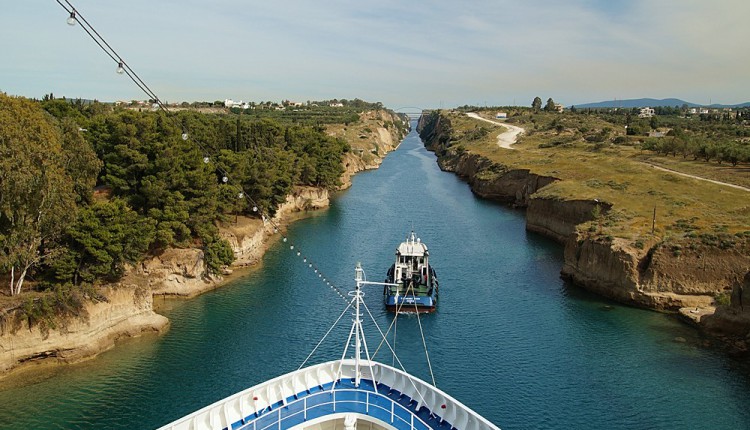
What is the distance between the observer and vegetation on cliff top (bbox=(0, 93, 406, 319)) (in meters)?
34.1

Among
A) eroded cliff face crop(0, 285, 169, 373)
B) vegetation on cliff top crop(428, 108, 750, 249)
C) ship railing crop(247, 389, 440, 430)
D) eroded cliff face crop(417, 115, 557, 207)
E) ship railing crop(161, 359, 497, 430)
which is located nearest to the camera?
ship railing crop(161, 359, 497, 430)

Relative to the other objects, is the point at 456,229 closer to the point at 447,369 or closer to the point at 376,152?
the point at 447,369

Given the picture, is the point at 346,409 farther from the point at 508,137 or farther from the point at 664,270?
the point at 508,137

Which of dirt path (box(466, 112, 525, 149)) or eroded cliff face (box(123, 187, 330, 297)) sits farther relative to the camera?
dirt path (box(466, 112, 525, 149))

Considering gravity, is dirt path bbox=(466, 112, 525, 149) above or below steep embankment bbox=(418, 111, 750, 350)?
above

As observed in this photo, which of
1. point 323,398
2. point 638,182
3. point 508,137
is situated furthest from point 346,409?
point 508,137

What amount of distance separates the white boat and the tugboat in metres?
18.7

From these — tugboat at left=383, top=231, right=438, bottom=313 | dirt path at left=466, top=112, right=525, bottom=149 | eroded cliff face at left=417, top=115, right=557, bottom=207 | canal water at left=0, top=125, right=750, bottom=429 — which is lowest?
canal water at left=0, top=125, right=750, bottom=429

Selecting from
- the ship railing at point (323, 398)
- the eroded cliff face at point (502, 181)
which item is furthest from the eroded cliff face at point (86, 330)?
the eroded cliff face at point (502, 181)

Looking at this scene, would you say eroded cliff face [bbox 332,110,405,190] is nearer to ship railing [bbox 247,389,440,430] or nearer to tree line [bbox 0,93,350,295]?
tree line [bbox 0,93,350,295]

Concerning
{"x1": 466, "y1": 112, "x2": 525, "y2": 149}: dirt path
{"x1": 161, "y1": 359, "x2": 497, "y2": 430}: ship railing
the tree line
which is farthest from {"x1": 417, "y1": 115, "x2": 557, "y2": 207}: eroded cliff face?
{"x1": 161, "y1": 359, "x2": 497, "y2": 430}: ship railing

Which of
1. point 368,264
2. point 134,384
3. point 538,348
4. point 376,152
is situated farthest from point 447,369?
point 376,152

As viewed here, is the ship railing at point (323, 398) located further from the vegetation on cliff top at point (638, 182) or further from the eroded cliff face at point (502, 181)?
the eroded cliff face at point (502, 181)

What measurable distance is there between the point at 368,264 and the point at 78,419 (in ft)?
104
